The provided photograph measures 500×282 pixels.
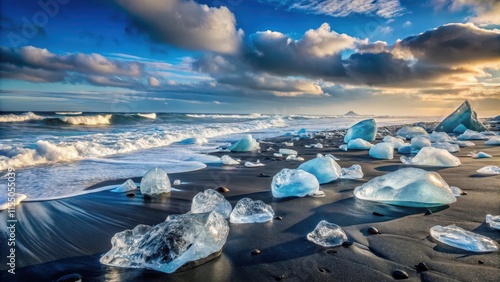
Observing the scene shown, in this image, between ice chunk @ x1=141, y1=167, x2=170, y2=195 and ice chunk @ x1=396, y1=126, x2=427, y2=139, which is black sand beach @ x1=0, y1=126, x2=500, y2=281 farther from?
ice chunk @ x1=396, y1=126, x2=427, y2=139

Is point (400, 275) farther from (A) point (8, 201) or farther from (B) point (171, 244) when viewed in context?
(A) point (8, 201)

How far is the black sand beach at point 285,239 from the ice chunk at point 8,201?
0.10 meters

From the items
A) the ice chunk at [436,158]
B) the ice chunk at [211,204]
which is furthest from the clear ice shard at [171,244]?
the ice chunk at [436,158]

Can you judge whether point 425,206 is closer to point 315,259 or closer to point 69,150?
point 315,259

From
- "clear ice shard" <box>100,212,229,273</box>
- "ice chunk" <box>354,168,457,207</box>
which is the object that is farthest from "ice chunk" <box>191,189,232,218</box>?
"ice chunk" <box>354,168,457,207</box>

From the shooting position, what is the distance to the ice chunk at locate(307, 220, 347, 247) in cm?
204

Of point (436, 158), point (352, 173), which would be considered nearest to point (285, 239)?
point (352, 173)

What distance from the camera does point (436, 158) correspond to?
16.3 ft

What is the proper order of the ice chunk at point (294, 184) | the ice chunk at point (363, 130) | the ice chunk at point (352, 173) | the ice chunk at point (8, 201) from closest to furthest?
the ice chunk at point (8, 201) → the ice chunk at point (294, 184) → the ice chunk at point (352, 173) → the ice chunk at point (363, 130)

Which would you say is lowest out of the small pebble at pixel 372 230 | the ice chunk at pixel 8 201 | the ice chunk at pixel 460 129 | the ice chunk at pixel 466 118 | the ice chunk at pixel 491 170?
the ice chunk at pixel 8 201

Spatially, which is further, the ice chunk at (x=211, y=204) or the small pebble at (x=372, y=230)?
the ice chunk at (x=211, y=204)

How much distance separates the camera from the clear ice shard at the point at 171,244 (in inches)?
67.7

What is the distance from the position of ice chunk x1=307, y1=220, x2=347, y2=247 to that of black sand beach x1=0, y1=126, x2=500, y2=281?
0.06 meters

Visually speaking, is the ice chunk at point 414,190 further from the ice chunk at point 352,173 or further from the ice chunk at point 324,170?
the ice chunk at point 352,173
